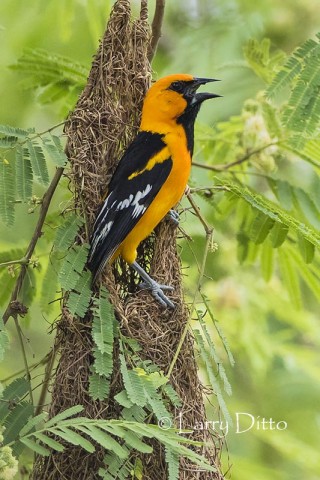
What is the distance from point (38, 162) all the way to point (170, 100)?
2.38ft

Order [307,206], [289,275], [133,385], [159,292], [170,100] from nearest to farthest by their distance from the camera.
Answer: [133,385]
[159,292]
[170,100]
[307,206]
[289,275]

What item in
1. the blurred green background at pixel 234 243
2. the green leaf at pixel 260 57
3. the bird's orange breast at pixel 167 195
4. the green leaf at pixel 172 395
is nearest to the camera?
the green leaf at pixel 172 395

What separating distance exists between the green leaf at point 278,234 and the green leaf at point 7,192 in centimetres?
139

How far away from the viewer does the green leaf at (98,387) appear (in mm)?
3943

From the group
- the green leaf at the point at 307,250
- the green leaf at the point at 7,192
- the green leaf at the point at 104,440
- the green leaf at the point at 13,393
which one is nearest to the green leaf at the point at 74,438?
the green leaf at the point at 104,440

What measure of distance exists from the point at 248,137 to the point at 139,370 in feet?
6.07

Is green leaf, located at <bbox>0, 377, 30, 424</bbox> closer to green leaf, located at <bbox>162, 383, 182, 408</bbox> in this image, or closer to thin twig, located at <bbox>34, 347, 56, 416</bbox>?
thin twig, located at <bbox>34, 347, 56, 416</bbox>

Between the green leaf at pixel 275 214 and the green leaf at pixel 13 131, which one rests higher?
the green leaf at pixel 275 214

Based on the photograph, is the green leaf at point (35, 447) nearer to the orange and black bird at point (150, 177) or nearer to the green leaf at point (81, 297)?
the green leaf at point (81, 297)

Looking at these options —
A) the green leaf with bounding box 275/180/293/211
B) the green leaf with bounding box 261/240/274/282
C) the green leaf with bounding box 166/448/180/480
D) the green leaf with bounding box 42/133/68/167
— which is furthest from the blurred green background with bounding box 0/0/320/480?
the green leaf with bounding box 166/448/180/480

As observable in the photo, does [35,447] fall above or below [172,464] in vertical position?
below

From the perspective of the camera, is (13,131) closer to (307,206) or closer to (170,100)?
(170,100)

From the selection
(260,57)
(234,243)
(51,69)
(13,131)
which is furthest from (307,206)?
(13,131)

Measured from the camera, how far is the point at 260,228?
194 inches
